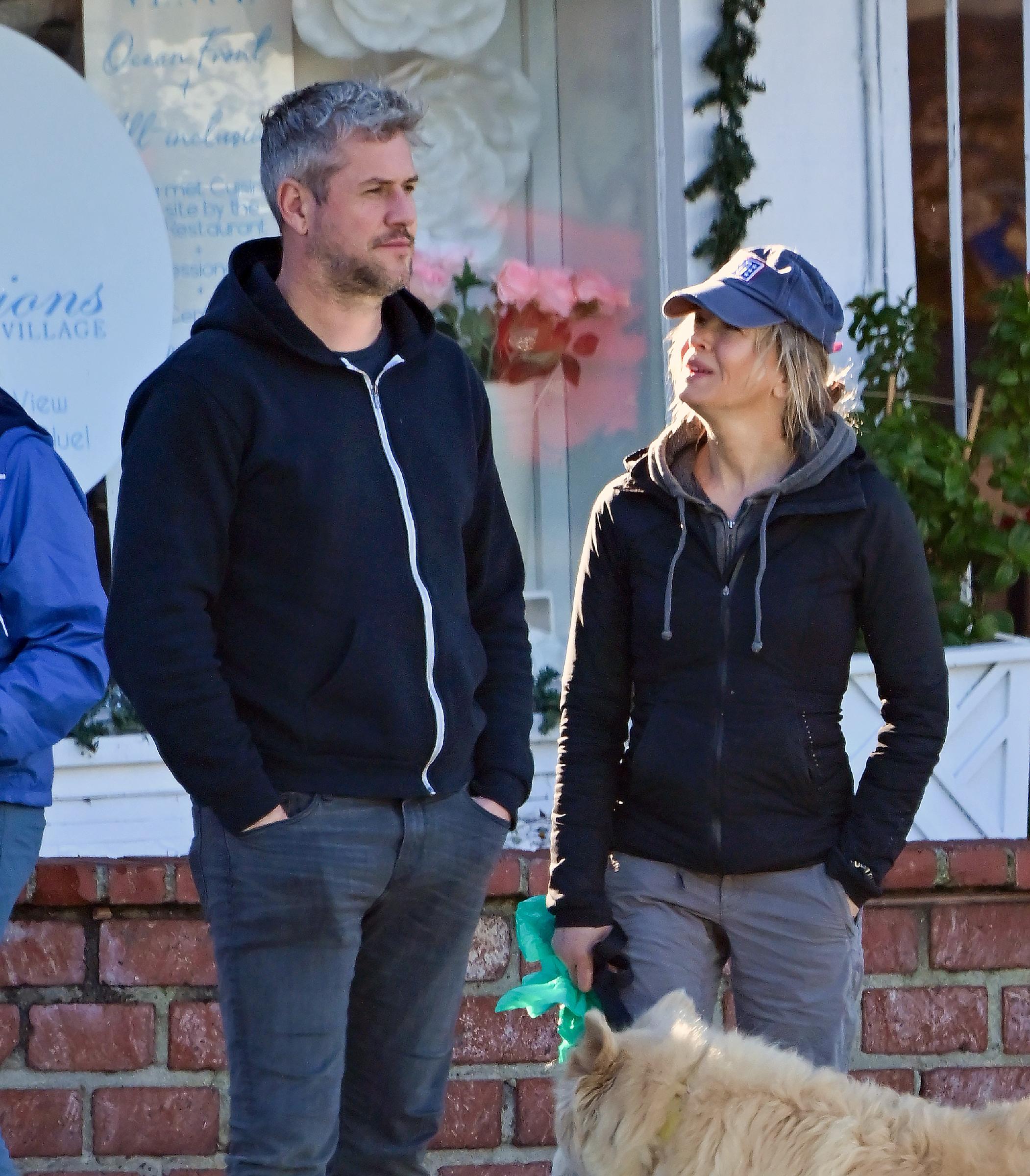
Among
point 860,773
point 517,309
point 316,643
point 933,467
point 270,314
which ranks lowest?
point 860,773

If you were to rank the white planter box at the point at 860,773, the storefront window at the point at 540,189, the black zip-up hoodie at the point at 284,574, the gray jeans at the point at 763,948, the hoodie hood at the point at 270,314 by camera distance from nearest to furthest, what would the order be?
the black zip-up hoodie at the point at 284,574 < the hoodie hood at the point at 270,314 < the gray jeans at the point at 763,948 < the white planter box at the point at 860,773 < the storefront window at the point at 540,189

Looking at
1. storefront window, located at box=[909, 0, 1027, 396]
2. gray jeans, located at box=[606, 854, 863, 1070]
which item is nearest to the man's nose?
gray jeans, located at box=[606, 854, 863, 1070]

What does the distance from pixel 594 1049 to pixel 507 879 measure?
166 centimetres

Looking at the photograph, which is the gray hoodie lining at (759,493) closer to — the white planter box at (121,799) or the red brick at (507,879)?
the red brick at (507,879)

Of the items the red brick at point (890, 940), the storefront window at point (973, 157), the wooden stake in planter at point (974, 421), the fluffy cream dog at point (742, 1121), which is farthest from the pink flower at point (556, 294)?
the fluffy cream dog at point (742, 1121)

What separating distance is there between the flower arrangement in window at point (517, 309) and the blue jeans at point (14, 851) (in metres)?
2.25

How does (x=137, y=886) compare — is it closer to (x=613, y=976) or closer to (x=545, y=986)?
(x=545, y=986)

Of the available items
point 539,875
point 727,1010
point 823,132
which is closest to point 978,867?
point 727,1010

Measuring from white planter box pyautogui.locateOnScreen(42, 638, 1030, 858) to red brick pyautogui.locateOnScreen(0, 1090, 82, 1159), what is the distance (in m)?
0.59

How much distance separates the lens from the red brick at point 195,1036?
147 inches

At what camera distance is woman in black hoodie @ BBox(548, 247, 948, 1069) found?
101 inches

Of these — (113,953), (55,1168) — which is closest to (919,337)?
(113,953)

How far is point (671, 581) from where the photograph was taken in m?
2.63

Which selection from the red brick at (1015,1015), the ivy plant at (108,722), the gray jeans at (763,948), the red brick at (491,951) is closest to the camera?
the gray jeans at (763,948)
